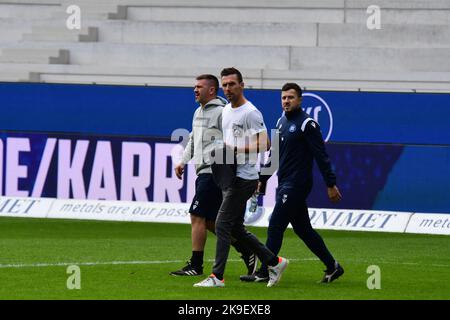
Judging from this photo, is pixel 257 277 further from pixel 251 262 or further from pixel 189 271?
pixel 189 271

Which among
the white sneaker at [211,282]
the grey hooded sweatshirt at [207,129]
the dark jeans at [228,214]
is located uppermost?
the grey hooded sweatshirt at [207,129]

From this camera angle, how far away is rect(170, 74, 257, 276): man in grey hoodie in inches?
505

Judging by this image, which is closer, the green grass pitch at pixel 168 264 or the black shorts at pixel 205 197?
the green grass pitch at pixel 168 264

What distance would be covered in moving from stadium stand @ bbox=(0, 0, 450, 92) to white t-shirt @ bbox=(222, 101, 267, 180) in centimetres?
1385

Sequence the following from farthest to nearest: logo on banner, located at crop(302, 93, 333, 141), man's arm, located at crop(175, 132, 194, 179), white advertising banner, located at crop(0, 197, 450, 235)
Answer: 1. logo on banner, located at crop(302, 93, 333, 141)
2. white advertising banner, located at crop(0, 197, 450, 235)
3. man's arm, located at crop(175, 132, 194, 179)

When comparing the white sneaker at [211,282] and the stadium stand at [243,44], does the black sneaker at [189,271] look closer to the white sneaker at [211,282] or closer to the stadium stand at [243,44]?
the white sneaker at [211,282]

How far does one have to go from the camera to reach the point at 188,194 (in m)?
22.0

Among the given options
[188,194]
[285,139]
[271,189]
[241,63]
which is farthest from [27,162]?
[285,139]

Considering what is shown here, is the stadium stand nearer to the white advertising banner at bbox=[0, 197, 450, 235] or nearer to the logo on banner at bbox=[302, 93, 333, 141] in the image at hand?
the logo on banner at bbox=[302, 93, 333, 141]

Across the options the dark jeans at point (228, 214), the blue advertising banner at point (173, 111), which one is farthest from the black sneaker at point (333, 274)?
the blue advertising banner at point (173, 111)

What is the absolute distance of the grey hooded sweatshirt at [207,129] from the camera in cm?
1284

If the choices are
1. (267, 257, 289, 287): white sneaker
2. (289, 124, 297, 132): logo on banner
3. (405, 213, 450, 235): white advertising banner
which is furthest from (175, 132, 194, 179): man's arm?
(405, 213, 450, 235): white advertising banner

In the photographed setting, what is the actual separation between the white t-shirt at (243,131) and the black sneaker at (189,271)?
155cm

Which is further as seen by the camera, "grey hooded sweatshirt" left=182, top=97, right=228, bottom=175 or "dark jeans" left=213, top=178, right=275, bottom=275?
"grey hooded sweatshirt" left=182, top=97, right=228, bottom=175
